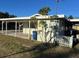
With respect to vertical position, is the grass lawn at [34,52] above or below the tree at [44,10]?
below

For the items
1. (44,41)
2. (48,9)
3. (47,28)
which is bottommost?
(44,41)

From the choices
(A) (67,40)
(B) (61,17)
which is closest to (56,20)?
(B) (61,17)

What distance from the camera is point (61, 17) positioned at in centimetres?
2222

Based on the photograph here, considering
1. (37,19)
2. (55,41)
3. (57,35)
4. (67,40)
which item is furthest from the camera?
(37,19)

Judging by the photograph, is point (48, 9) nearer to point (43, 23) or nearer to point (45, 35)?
point (43, 23)

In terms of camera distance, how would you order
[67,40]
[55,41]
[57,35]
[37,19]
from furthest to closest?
[37,19]
[57,35]
[55,41]
[67,40]

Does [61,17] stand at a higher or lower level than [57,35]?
higher

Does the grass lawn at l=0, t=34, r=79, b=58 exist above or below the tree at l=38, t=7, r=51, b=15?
below

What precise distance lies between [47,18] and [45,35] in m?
1.89

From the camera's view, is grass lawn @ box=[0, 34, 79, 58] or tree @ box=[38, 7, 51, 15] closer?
grass lawn @ box=[0, 34, 79, 58]

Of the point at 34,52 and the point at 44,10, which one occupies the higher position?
the point at 44,10

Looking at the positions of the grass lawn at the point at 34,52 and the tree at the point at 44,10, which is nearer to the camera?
the grass lawn at the point at 34,52

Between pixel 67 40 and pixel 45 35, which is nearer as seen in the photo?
pixel 67 40

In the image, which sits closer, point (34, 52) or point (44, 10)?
point (34, 52)
